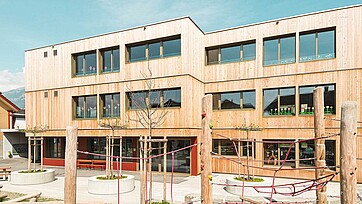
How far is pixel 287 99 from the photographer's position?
14.9 meters

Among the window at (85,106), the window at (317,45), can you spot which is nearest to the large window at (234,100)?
the window at (317,45)

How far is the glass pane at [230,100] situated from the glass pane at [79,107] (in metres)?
9.67

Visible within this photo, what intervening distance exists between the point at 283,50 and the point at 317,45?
174 centimetres

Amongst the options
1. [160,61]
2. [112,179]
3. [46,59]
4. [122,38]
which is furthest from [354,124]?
[46,59]

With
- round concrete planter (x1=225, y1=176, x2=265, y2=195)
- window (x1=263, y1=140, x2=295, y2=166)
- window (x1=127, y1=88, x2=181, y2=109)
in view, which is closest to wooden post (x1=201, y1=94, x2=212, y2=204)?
round concrete planter (x1=225, y1=176, x2=265, y2=195)

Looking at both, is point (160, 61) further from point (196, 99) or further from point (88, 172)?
point (88, 172)

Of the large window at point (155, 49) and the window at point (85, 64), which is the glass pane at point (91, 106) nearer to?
the window at point (85, 64)

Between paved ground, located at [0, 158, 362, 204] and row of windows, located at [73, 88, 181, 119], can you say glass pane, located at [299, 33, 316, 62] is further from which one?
row of windows, located at [73, 88, 181, 119]

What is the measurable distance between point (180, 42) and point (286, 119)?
7336 mm

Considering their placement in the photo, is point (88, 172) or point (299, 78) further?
point (88, 172)

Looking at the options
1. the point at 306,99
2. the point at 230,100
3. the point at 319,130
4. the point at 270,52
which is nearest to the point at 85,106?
the point at 230,100

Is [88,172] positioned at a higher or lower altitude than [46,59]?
lower

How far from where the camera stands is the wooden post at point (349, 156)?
410 centimetres

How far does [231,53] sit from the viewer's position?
53.8 feet
